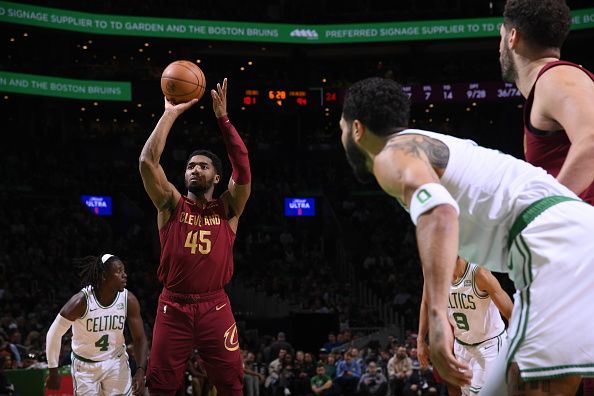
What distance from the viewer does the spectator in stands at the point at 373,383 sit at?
47.4ft

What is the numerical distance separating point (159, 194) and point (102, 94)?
74.1 feet

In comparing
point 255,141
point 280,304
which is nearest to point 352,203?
point 255,141

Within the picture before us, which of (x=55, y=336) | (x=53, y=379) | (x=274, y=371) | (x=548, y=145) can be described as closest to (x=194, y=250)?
(x=55, y=336)

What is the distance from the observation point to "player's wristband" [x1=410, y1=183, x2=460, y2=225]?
9.13 ft

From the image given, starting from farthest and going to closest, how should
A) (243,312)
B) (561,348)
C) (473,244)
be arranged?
(243,312) → (473,244) → (561,348)

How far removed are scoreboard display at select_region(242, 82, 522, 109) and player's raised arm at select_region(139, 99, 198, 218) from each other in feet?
76.8

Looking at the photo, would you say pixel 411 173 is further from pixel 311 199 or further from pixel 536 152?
pixel 311 199

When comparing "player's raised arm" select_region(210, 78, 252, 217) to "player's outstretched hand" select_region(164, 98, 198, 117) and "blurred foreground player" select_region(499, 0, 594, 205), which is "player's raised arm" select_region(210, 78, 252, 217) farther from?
"blurred foreground player" select_region(499, 0, 594, 205)

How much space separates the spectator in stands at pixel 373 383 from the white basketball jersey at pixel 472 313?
8.02 m

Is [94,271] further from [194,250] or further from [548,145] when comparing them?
[548,145]

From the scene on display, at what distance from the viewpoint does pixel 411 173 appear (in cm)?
289

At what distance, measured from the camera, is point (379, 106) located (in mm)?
3105

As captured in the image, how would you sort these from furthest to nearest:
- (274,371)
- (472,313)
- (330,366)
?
1. (330,366)
2. (274,371)
3. (472,313)

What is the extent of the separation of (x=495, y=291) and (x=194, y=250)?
7.59ft
